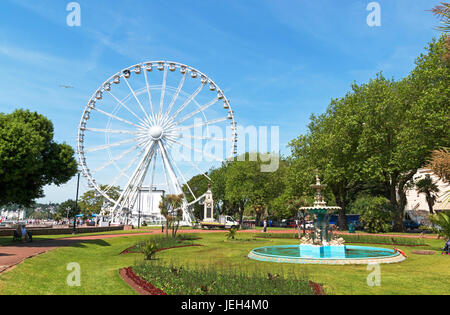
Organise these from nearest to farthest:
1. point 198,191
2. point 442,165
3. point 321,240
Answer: point 442,165
point 321,240
point 198,191

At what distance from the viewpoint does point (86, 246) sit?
A: 24.0 metres

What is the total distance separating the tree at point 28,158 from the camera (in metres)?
21.8

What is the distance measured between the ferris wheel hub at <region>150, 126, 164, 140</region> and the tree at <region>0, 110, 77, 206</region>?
22738 millimetres

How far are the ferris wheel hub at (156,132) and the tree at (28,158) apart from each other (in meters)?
22.7

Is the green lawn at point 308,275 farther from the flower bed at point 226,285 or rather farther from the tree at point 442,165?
the tree at point 442,165

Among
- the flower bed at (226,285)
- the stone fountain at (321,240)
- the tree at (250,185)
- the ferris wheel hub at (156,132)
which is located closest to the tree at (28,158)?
the flower bed at (226,285)

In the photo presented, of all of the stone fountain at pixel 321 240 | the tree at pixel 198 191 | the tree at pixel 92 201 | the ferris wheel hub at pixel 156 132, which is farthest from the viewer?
the tree at pixel 92 201

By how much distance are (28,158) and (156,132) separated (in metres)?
27.8

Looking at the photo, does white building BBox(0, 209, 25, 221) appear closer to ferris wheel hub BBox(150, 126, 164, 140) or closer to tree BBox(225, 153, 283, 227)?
ferris wheel hub BBox(150, 126, 164, 140)

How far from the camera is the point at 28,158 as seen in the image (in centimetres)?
2228

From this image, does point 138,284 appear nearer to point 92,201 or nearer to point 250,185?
point 250,185

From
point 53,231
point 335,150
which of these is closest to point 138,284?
point 53,231

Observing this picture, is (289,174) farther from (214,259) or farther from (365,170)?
(214,259)
